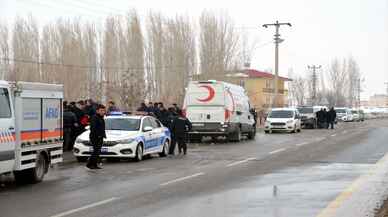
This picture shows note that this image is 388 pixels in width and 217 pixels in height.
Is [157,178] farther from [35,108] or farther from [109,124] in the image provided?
[109,124]

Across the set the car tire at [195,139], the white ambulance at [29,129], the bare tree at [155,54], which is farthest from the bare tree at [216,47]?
the white ambulance at [29,129]

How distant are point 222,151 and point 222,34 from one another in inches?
1664

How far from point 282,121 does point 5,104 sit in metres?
31.3

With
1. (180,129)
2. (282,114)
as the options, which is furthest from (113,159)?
(282,114)

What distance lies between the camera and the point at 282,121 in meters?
42.2

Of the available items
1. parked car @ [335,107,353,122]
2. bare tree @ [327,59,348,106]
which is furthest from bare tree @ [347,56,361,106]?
parked car @ [335,107,353,122]

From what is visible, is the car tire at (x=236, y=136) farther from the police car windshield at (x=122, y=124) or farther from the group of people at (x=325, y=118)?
the group of people at (x=325, y=118)

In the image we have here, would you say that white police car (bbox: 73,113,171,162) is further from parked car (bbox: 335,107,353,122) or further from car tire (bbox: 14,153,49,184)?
parked car (bbox: 335,107,353,122)

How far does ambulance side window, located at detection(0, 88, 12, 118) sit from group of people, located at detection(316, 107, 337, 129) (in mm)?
40332

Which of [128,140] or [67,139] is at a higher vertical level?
[128,140]

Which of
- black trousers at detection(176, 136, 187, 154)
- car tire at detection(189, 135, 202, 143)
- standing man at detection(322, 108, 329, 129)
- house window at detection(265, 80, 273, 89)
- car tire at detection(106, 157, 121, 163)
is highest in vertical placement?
house window at detection(265, 80, 273, 89)

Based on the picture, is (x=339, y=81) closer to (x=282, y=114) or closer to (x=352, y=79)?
(x=352, y=79)

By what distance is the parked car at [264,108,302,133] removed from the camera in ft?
139

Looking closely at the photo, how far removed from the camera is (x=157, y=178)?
574 inches
